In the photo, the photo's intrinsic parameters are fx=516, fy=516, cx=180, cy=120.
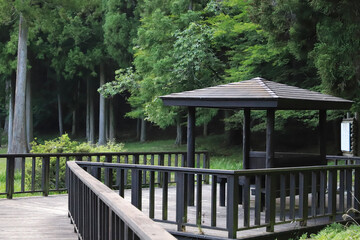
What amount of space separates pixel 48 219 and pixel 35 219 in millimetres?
176

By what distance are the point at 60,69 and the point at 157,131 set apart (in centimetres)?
1048

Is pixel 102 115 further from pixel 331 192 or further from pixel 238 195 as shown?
pixel 238 195

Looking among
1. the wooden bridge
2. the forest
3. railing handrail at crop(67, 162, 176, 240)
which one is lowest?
the wooden bridge

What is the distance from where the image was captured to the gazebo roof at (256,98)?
24.4ft

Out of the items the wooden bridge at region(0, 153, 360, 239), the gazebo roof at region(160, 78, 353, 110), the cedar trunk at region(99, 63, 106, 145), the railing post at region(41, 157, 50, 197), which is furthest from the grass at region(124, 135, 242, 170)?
the wooden bridge at region(0, 153, 360, 239)

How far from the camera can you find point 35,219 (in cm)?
720

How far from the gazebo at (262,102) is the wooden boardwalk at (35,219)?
7.52 feet

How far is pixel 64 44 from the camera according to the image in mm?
30531

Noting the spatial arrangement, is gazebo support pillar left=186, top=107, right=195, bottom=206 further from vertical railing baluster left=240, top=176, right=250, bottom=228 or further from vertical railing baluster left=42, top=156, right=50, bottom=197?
vertical railing baluster left=42, top=156, right=50, bottom=197

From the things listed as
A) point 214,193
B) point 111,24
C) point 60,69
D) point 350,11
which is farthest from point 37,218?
point 60,69

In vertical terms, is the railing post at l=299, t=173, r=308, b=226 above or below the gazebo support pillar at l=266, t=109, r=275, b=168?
below

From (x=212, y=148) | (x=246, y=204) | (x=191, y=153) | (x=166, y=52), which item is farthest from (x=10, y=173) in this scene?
(x=212, y=148)

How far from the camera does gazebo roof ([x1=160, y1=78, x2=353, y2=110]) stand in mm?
7434

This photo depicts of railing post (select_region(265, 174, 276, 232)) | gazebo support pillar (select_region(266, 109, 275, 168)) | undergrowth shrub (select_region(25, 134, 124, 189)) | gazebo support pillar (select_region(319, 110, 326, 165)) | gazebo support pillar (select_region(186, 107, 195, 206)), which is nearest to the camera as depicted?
railing post (select_region(265, 174, 276, 232))
